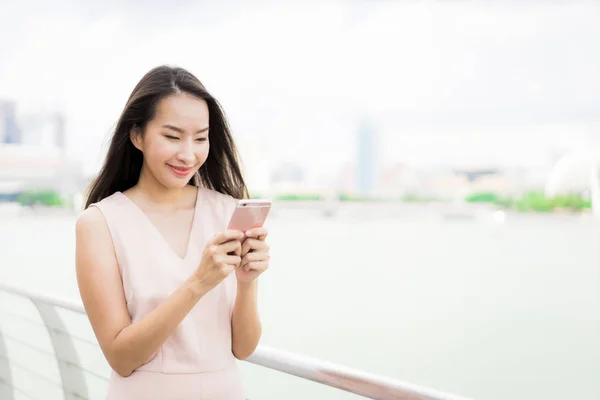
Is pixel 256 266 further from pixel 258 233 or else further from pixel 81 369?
pixel 81 369

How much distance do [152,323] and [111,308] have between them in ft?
0.25

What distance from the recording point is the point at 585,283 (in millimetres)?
45469

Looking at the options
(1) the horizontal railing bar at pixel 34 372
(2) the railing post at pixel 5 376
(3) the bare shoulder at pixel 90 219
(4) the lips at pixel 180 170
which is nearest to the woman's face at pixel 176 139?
(4) the lips at pixel 180 170

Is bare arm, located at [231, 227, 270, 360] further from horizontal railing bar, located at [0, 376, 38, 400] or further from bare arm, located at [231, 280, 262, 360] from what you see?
horizontal railing bar, located at [0, 376, 38, 400]

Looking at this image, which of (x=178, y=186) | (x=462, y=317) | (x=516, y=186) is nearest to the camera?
(x=178, y=186)

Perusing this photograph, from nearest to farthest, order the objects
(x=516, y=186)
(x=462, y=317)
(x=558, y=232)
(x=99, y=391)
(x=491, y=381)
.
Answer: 1. (x=99, y=391)
2. (x=491, y=381)
3. (x=462, y=317)
4. (x=558, y=232)
5. (x=516, y=186)

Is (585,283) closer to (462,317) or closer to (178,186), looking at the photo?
(462,317)

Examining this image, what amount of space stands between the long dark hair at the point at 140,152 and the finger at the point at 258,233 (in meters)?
0.22

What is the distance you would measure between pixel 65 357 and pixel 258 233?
39.7 inches

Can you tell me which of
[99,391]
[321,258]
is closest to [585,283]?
[321,258]

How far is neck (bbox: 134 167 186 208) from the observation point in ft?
3.65

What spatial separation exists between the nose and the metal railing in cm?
38

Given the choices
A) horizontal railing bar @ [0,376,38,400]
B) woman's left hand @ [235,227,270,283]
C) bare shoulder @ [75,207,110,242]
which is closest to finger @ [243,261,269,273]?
woman's left hand @ [235,227,270,283]

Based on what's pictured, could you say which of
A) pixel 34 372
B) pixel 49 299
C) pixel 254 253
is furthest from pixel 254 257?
pixel 34 372
